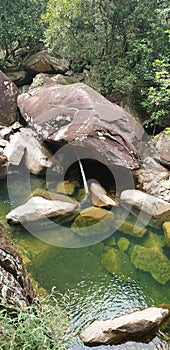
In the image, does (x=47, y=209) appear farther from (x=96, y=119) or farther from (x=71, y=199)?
(x=96, y=119)

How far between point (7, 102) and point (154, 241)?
6.17 metres

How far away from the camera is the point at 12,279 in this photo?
2.68 m

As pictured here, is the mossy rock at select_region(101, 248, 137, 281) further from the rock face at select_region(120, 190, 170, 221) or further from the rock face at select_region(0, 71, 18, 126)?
the rock face at select_region(0, 71, 18, 126)

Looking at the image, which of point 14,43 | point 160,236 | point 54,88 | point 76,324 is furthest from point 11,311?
point 14,43

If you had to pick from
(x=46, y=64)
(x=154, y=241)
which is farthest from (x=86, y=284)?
(x=46, y=64)

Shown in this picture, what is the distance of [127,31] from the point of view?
985 centimetres

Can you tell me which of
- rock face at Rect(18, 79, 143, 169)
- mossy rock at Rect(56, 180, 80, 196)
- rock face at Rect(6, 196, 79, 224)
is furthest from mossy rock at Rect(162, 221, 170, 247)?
mossy rock at Rect(56, 180, 80, 196)

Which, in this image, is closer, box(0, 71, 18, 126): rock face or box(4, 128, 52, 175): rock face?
box(4, 128, 52, 175): rock face

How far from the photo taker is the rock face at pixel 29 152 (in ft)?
26.2

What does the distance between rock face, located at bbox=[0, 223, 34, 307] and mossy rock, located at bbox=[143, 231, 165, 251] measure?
3176 millimetres

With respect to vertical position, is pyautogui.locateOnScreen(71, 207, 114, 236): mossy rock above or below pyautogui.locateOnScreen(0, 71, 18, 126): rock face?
below

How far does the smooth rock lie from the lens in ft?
22.2

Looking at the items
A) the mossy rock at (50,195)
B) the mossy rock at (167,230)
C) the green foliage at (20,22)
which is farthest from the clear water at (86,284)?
the green foliage at (20,22)

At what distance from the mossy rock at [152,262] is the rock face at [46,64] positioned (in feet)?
24.5
